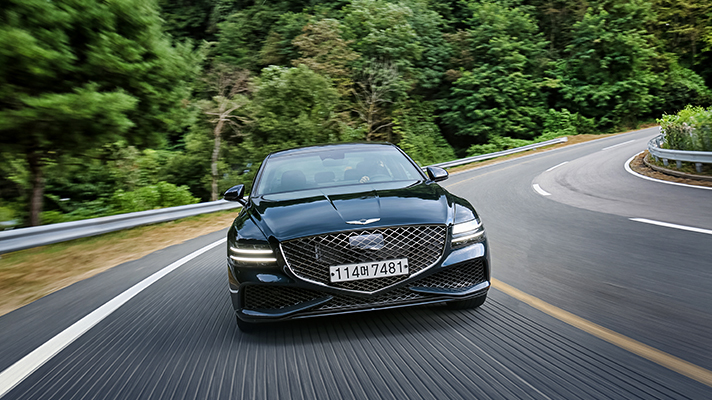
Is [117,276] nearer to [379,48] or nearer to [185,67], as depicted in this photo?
[185,67]

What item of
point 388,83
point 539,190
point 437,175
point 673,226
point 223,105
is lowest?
point 539,190

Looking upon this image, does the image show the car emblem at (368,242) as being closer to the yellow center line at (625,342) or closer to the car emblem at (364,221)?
the car emblem at (364,221)

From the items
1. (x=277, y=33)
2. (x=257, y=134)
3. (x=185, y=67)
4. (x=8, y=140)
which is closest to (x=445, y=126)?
(x=277, y=33)

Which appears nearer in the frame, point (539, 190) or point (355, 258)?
point (355, 258)

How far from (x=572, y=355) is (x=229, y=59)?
37851 mm

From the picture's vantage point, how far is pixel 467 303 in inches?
145

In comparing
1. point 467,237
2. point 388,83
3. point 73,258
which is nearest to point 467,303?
point 467,237

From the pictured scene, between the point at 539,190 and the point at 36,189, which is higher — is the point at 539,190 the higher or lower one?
the lower one

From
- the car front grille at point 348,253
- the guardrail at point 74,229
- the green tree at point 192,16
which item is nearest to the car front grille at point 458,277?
the car front grille at point 348,253

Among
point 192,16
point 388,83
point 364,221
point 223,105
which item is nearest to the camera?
point 364,221

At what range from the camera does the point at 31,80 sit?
934 cm

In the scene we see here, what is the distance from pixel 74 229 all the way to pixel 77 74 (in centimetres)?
401

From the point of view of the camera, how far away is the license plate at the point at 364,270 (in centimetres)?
320

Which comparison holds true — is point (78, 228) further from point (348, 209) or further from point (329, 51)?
point (329, 51)
